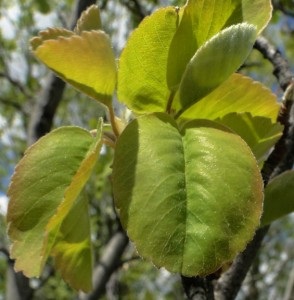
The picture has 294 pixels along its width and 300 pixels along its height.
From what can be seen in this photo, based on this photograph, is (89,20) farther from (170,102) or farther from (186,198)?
(186,198)

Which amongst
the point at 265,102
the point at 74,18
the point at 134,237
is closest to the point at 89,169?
the point at 134,237

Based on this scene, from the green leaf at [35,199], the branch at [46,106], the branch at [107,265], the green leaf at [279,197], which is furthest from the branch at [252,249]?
the branch at [107,265]

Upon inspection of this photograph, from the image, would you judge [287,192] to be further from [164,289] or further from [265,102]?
[164,289]

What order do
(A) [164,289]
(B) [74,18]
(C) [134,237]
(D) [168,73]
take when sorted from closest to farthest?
(C) [134,237], (D) [168,73], (B) [74,18], (A) [164,289]

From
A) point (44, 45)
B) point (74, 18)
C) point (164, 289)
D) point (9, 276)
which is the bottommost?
point (164, 289)

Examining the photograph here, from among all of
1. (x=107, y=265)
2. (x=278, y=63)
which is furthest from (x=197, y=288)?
(x=107, y=265)

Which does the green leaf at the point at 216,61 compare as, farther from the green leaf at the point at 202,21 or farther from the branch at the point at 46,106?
the branch at the point at 46,106
